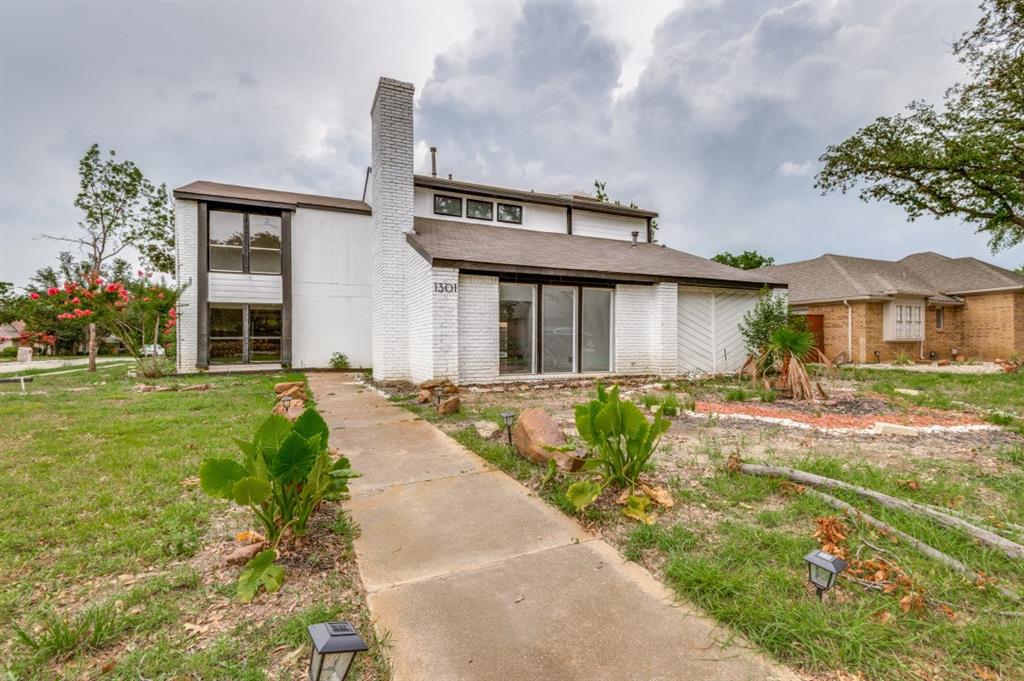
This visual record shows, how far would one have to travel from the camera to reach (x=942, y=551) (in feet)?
7.38

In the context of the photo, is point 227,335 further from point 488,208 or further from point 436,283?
point 488,208

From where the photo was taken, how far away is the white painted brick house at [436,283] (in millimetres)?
8750

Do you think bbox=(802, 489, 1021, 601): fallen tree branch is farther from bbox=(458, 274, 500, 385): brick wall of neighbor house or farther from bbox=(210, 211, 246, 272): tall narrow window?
bbox=(210, 211, 246, 272): tall narrow window

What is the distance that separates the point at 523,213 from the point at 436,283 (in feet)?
21.3

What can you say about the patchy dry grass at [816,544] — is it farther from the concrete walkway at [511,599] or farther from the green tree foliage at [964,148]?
the green tree foliage at [964,148]

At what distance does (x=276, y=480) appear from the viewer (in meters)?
2.29

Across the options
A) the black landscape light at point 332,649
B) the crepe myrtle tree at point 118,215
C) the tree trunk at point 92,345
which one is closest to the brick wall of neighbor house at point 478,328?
the black landscape light at point 332,649

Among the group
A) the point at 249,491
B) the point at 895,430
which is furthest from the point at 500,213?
the point at 249,491

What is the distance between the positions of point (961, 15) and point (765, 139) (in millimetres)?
5393

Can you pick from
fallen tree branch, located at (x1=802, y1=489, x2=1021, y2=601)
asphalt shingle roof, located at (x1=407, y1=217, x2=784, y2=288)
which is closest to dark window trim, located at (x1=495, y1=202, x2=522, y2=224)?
asphalt shingle roof, located at (x1=407, y1=217, x2=784, y2=288)

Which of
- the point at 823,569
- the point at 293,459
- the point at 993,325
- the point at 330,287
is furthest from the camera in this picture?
the point at 993,325

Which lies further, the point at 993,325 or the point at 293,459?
the point at 993,325

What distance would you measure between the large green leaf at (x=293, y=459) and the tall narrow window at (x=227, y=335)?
1262 cm

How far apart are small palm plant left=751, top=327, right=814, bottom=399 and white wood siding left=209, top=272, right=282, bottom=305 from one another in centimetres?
1318
